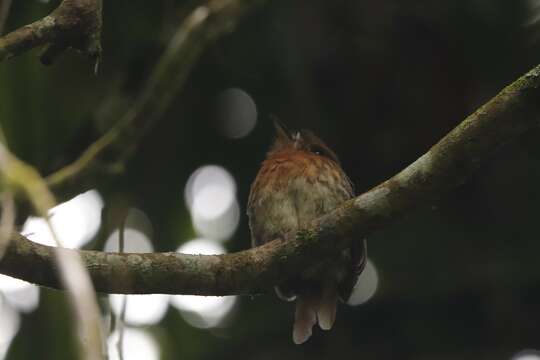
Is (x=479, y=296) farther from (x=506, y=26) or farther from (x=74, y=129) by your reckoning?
(x=74, y=129)

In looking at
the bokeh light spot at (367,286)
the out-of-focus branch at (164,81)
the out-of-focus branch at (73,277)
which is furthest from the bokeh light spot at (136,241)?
the out-of-focus branch at (73,277)

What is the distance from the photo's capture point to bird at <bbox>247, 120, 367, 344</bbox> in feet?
14.5

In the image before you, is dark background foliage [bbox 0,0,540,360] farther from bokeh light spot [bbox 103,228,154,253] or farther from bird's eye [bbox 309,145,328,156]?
bird's eye [bbox 309,145,328,156]

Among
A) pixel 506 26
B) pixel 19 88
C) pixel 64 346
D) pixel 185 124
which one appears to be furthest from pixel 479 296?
pixel 19 88

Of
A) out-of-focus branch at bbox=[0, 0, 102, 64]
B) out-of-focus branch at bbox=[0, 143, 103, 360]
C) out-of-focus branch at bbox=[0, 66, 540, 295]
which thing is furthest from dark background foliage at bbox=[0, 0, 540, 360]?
out-of-focus branch at bbox=[0, 143, 103, 360]

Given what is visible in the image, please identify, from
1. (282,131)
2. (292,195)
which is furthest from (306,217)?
(282,131)

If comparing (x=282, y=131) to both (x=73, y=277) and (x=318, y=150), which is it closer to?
(x=318, y=150)

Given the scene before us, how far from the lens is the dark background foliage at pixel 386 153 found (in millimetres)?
5379

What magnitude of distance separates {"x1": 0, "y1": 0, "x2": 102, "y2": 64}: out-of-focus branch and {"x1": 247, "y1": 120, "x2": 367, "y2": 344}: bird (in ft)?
5.44

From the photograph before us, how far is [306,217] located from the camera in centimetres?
437

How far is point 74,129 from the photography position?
4.93 meters

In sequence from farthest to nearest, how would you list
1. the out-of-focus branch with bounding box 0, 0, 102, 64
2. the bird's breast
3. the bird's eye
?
the bird's eye, the bird's breast, the out-of-focus branch with bounding box 0, 0, 102, 64

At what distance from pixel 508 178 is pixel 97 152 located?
2685mm

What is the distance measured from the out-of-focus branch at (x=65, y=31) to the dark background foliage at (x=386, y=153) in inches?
89.3
